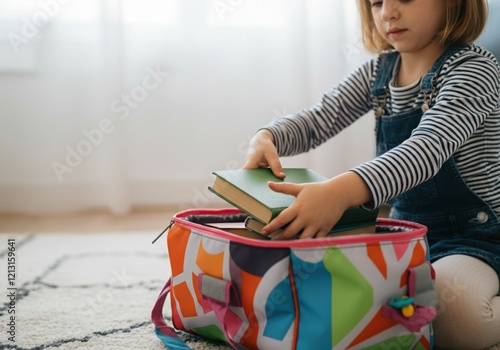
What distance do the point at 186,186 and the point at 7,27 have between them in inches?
24.6

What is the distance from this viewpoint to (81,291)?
92cm

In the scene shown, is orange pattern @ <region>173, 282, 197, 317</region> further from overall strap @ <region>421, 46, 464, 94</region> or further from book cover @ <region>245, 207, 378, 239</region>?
overall strap @ <region>421, 46, 464, 94</region>

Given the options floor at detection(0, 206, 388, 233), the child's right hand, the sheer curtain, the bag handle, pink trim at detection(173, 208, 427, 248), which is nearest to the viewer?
pink trim at detection(173, 208, 427, 248)

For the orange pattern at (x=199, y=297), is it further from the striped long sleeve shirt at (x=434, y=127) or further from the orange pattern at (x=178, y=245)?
the striped long sleeve shirt at (x=434, y=127)

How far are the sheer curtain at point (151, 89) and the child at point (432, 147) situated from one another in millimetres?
617

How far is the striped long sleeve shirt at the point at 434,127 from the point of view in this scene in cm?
65

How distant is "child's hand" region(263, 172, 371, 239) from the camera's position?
60cm

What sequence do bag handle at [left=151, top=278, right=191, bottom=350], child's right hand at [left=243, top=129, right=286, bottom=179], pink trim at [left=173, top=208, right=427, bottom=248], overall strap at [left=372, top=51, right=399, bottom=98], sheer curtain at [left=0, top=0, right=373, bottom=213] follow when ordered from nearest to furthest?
pink trim at [left=173, top=208, right=427, bottom=248], bag handle at [left=151, top=278, right=191, bottom=350], child's right hand at [left=243, top=129, right=286, bottom=179], overall strap at [left=372, top=51, right=399, bottom=98], sheer curtain at [left=0, top=0, right=373, bottom=213]

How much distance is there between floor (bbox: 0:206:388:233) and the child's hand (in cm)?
84

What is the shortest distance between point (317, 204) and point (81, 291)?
0.49 metres

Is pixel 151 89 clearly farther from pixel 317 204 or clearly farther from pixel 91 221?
pixel 317 204

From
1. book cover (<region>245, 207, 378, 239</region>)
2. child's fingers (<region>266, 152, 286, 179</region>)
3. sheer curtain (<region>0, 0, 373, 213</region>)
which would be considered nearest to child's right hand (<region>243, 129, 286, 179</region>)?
child's fingers (<region>266, 152, 286, 179</region>)

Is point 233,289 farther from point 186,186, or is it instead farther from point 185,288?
point 186,186

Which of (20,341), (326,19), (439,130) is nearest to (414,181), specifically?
(439,130)
